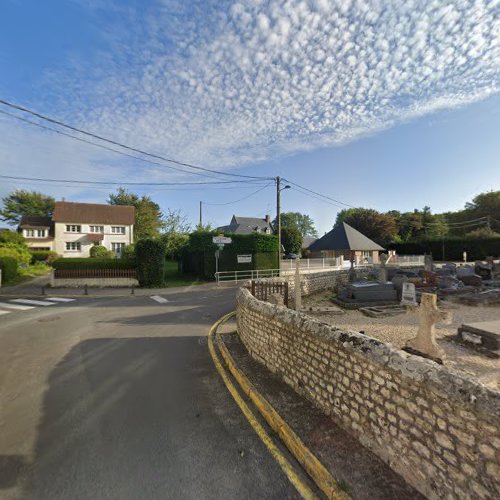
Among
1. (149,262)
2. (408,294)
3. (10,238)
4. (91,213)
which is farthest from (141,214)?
(408,294)

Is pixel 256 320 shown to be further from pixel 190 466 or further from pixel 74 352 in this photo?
pixel 74 352

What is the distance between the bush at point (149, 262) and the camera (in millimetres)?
17719

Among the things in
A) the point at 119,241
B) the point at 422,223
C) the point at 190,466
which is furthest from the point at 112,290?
the point at 422,223

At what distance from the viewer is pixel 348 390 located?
3.29m

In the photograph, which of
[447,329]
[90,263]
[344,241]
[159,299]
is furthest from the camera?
[344,241]

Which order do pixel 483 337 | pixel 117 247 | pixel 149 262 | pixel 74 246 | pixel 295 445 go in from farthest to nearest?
pixel 117 247 < pixel 74 246 < pixel 149 262 < pixel 483 337 < pixel 295 445

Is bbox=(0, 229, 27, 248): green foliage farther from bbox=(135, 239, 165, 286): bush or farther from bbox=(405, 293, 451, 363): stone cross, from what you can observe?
bbox=(405, 293, 451, 363): stone cross

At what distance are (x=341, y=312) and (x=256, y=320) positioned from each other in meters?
5.94

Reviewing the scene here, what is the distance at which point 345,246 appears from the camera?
33.0 meters

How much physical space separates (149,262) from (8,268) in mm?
9742

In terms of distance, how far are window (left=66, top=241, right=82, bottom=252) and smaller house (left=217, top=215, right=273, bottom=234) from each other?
2102cm

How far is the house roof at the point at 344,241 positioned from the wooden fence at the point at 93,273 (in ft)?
82.5

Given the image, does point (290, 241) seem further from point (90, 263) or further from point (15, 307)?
point (15, 307)

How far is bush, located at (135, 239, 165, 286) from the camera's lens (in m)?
17.7
